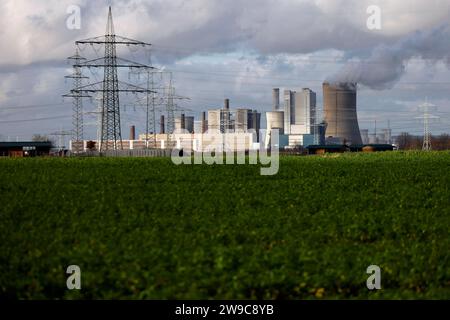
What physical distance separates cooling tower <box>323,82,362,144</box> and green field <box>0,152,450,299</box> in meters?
102

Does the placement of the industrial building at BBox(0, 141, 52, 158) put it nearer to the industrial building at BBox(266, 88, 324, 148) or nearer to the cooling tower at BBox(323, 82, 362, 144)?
the cooling tower at BBox(323, 82, 362, 144)

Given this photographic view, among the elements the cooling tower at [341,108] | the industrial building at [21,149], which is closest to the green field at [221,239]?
the industrial building at [21,149]

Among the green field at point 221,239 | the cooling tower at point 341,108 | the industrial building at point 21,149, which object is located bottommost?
the green field at point 221,239

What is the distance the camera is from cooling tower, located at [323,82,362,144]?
132875 millimetres

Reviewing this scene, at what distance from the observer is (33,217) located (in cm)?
2056

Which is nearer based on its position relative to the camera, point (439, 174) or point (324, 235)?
point (324, 235)

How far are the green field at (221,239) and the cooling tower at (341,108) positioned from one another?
333 feet

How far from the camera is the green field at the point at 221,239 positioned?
13.4 m

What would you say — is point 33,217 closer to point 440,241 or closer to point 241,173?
point 440,241

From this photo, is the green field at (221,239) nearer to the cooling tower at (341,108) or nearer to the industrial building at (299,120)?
the cooling tower at (341,108)

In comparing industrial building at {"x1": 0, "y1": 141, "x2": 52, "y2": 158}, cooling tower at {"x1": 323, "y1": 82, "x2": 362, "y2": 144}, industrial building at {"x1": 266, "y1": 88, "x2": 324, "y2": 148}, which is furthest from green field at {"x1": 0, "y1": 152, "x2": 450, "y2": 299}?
industrial building at {"x1": 266, "y1": 88, "x2": 324, "y2": 148}
